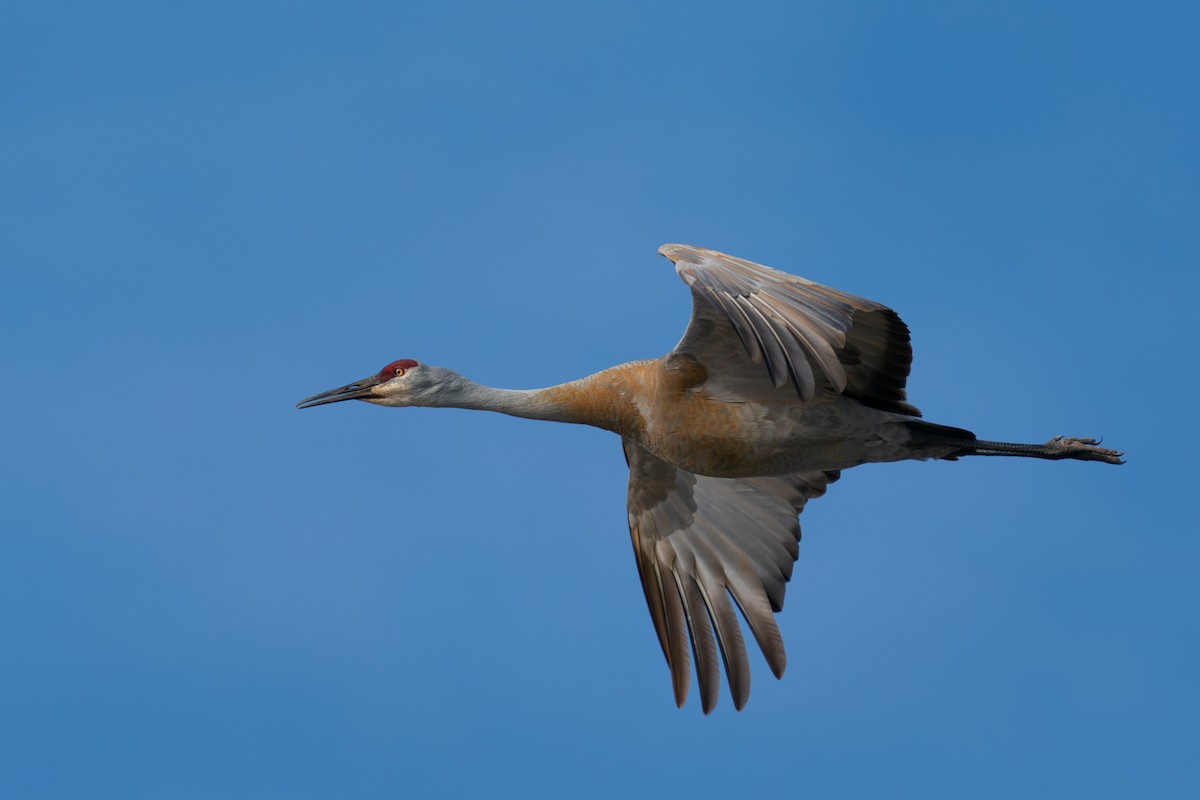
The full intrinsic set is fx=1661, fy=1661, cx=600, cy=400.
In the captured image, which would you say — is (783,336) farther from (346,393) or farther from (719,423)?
(346,393)

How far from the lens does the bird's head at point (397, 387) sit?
33.5 feet

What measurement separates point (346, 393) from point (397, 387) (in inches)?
14.0

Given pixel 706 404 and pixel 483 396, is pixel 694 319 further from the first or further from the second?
pixel 483 396

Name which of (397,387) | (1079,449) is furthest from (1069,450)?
(397,387)

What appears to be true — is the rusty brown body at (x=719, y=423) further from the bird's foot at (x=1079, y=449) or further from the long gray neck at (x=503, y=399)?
the bird's foot at (x=1079, y=449)

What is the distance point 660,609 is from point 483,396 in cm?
201

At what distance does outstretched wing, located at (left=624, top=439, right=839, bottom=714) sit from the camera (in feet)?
35.6

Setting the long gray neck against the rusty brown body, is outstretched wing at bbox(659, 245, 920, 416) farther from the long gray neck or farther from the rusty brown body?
the long gray neck

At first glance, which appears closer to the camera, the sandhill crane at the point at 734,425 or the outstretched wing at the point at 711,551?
the sandhill crane at the point at 734,425

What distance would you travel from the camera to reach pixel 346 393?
10.4 meters

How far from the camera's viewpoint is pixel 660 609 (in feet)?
36.2

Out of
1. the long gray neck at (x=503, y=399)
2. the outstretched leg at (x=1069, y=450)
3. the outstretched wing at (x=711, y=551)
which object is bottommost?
the outstretched wing at (x=711, y=551)

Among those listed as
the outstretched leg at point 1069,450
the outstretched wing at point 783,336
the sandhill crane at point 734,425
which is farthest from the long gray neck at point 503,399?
the outstretched leg at point 1069,450

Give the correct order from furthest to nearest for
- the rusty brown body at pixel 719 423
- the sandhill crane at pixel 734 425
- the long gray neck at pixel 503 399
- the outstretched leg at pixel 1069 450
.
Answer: the outstretched leg at pixel 1069 450 < the long gray neck at pixel 503 399 < the rusty brown body at pixel 719 423 < the sandhill crane at pixel 734 425
